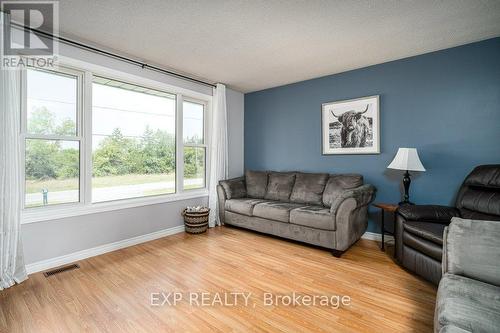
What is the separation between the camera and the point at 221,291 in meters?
2.15

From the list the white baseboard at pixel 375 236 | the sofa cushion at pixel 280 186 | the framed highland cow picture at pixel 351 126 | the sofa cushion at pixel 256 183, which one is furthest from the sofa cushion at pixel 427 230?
the sofa cushion at pixel 256 183

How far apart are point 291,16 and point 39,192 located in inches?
128

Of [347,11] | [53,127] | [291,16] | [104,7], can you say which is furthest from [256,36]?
[53,127]

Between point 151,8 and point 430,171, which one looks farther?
point 430,171

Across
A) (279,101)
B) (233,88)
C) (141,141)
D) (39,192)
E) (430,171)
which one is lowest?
(39,192)

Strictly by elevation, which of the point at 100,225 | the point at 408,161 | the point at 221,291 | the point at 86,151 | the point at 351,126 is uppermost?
the point at 351,126

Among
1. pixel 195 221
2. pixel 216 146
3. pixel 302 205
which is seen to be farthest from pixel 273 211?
pixel 216 146

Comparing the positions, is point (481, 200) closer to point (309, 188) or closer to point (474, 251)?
point (474, 251)

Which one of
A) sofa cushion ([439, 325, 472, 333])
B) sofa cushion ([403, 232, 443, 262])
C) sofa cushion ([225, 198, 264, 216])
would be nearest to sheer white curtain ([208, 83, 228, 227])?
sofa cushion ([225, 198, 264, 216])

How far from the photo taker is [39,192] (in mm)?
2629

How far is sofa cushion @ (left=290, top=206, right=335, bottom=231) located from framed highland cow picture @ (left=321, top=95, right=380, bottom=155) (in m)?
1.26

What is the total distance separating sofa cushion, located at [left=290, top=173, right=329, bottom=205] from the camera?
12.2 feet

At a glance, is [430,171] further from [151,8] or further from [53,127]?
[53,127]

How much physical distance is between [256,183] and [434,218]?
2.64 metres
